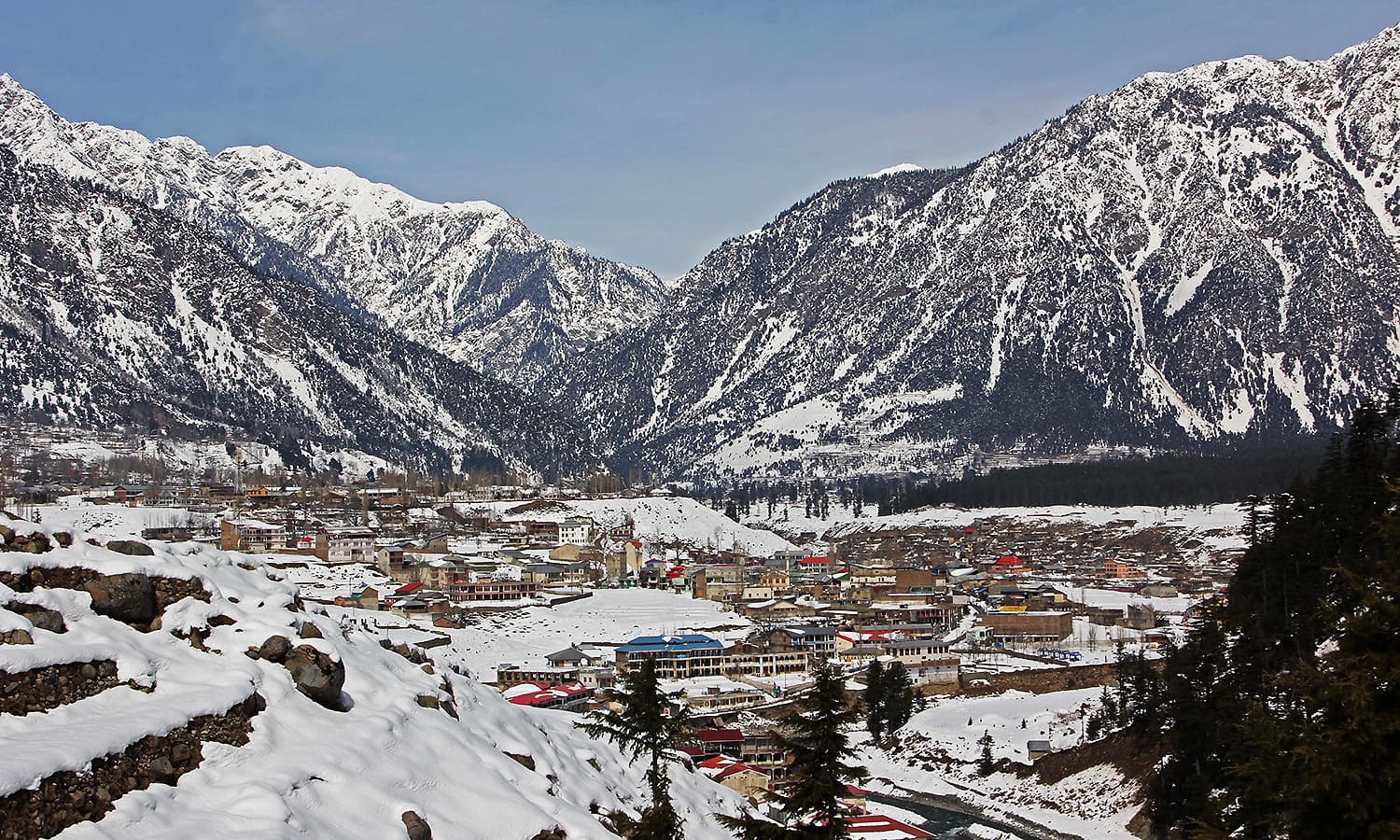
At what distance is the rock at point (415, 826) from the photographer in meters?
20.7

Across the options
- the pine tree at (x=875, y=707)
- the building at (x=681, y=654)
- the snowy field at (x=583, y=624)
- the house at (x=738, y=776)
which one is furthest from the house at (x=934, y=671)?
the house at (x=738, y=776)

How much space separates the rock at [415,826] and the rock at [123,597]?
18.8ft

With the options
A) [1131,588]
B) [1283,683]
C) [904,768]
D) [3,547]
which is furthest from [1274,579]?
[1131,588]

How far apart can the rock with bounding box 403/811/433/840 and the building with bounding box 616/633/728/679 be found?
75049mm

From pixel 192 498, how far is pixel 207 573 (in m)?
160

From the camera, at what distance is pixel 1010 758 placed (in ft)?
256

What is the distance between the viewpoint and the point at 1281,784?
731 inches

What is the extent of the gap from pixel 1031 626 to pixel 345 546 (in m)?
65.4

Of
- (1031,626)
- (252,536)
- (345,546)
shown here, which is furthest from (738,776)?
(252,536)

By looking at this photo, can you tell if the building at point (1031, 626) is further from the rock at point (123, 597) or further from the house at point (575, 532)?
the rock at point (123, 597)

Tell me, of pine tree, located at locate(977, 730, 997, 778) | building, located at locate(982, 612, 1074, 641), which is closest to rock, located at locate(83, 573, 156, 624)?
pine tree, located at locate(977, 730, 997, 778)

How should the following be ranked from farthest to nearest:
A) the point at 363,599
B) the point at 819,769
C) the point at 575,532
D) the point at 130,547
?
the point at 575,532
the point at 363,599
the point at 130,547
the point at 819,769

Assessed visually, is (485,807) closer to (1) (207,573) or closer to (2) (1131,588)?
(1) (207,573)

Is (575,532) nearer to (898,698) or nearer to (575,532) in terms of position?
(575,532)
